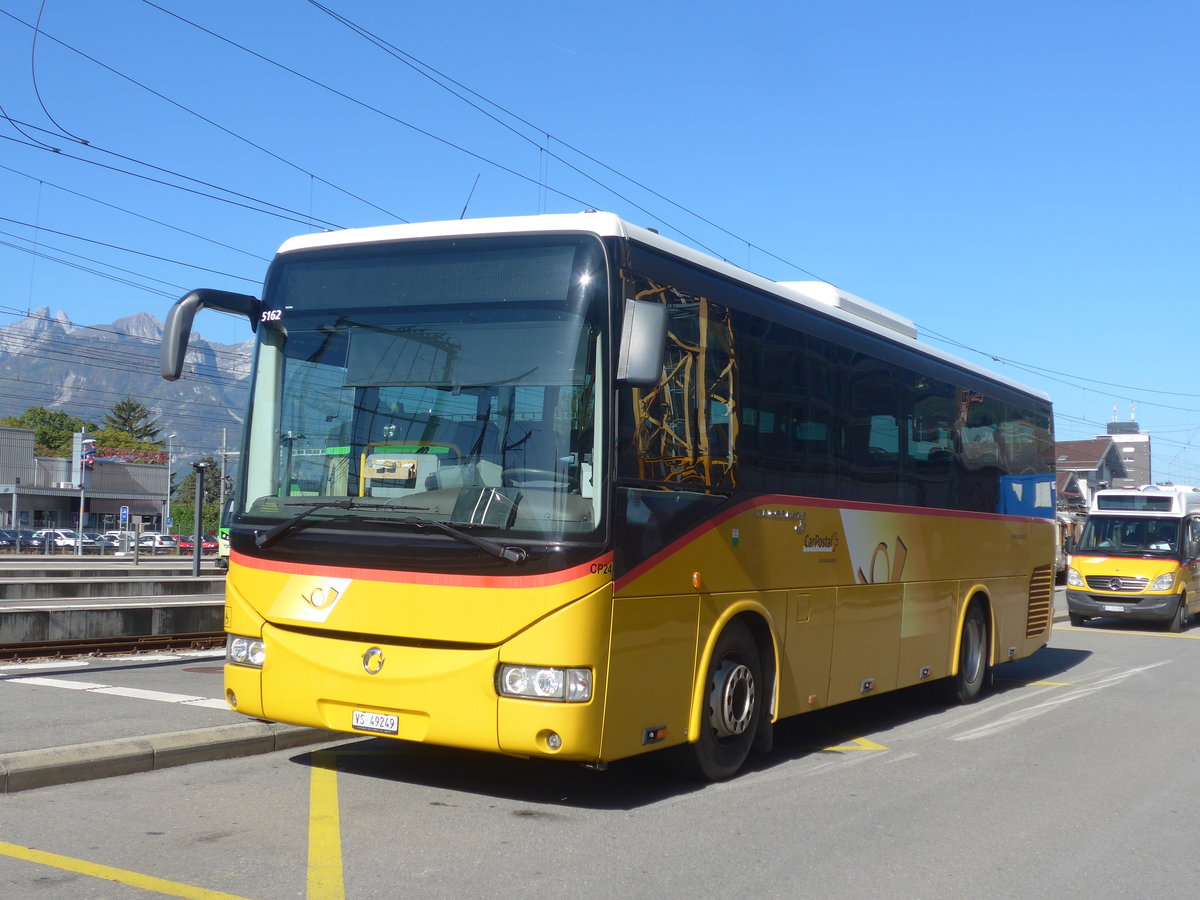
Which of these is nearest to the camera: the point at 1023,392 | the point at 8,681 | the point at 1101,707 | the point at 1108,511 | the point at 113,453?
the point at 8,681

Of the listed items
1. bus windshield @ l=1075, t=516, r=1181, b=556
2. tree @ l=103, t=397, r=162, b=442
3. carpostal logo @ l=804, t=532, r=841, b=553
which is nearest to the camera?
carpostal logo @ l=804, t=532, r=841, b=553

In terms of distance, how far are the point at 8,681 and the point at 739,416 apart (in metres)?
7.68

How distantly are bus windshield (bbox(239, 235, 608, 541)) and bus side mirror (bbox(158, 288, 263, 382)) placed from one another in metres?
0.21

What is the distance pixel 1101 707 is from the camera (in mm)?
12742

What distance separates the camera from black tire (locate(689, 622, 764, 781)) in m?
7.82

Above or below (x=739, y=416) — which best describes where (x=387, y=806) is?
below

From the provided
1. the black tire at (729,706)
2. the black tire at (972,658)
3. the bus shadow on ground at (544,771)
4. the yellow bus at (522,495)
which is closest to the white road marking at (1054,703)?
the black tire at (972,658)

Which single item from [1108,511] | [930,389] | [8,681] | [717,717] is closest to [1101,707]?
[930,389]

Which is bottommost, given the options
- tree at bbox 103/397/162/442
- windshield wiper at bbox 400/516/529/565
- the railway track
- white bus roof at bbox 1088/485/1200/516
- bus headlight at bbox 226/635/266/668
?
the railway track

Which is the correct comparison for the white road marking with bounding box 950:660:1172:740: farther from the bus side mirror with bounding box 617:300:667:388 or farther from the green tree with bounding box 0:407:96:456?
the green tree with bounding box 0:407:96:456

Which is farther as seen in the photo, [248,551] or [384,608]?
[248,551]

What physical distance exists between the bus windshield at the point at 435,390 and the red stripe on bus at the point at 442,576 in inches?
7.6

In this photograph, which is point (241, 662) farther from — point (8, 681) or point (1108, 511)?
point (1108, 511)

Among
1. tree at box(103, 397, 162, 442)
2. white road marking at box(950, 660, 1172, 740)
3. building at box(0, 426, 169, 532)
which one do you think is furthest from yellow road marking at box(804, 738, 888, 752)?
tree at box(103, 397, 162, 442)
